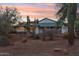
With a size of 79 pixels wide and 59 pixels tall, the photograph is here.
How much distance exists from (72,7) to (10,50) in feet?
3.33

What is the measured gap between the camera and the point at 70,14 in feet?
7.91

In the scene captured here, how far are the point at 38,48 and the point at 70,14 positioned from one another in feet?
2.06

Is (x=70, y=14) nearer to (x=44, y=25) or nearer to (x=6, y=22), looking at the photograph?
(x=44, y=25)

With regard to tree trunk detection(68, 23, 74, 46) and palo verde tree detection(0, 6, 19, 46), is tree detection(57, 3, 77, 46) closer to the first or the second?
tree trunk detection(68, 23, 74, 46)

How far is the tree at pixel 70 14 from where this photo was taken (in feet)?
7.85

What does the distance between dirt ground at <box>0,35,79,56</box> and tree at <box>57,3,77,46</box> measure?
113 millimetres

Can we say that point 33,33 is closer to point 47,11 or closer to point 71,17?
point 47,11

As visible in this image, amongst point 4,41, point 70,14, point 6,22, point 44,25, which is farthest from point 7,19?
point 70,14

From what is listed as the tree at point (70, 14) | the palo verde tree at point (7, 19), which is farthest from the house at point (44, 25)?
the palo verde tree at point (7, 19)

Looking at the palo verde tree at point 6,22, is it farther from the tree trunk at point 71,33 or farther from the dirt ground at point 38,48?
the tree trunk at point 71,33

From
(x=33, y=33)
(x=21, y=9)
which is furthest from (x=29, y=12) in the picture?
(x=33, y=33)

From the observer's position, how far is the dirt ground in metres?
2.41

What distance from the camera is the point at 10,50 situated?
7.97ft

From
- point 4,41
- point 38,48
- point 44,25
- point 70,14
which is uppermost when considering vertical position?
point 70,14
